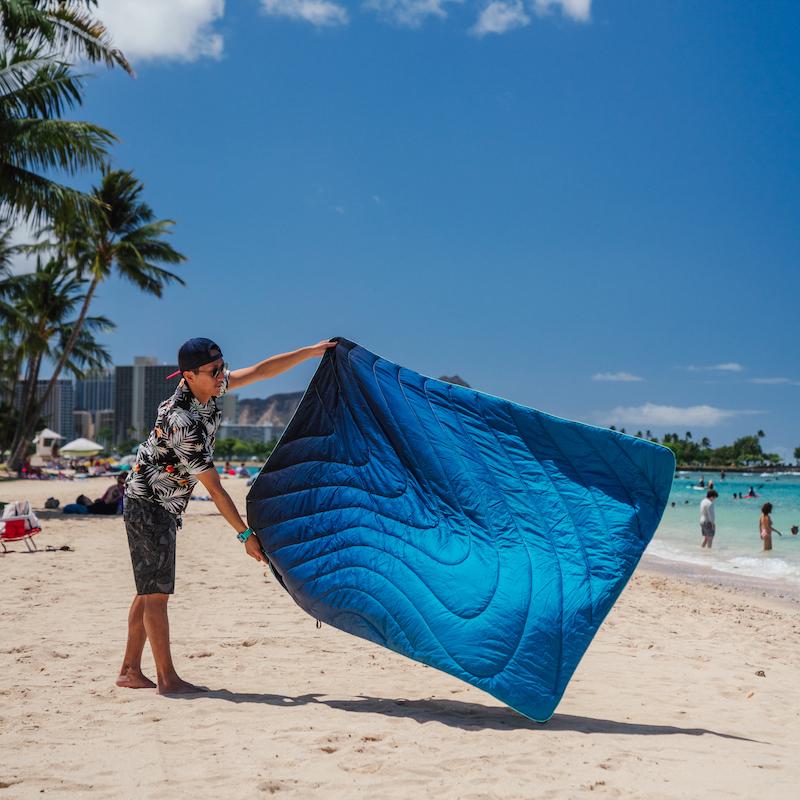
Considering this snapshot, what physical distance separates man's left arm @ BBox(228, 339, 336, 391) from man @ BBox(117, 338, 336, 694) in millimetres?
124

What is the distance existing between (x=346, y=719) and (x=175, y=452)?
148cm

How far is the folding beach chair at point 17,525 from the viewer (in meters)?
9.36

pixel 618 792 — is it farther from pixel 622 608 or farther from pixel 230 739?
pixel 622 608

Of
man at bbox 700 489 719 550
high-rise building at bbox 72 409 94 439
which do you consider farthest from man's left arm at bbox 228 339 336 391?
high-rise building at bbox 72 409 94 439

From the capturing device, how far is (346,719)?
11.6 feet

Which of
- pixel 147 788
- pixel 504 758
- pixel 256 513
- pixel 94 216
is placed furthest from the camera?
pixel 94 216

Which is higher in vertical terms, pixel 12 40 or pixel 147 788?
pixel 12 40

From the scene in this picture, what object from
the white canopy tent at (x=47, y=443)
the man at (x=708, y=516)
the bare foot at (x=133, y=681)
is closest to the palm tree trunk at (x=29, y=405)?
the white canopy tent at (x=47, y=443)

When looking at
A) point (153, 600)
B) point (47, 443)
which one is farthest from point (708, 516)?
point (47, 443)

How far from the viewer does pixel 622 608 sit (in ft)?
25.8

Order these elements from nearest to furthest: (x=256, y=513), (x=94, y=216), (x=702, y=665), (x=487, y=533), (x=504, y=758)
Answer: (x=504, y=758) < (x=487, y=533) < (x=256, y=513) < (x=702, y=665) < (x=94, y=216)

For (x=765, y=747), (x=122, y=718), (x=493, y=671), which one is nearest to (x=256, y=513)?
(x=122, y=718)

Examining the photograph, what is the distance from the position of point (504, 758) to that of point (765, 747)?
131 cm

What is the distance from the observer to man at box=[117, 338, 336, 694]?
12.0 feet
